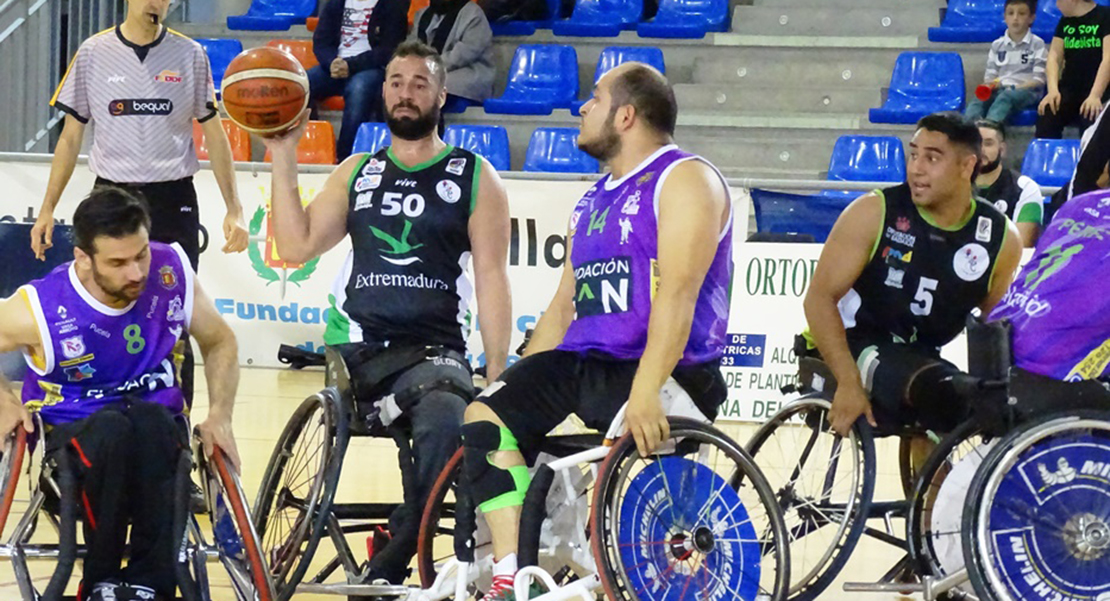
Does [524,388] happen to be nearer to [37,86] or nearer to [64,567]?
[64,567]

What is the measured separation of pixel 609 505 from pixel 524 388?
0.46 metres

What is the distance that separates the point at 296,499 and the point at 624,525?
1282 mm

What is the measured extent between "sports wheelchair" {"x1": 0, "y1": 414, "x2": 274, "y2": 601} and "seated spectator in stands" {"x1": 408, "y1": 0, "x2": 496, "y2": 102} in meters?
6.30

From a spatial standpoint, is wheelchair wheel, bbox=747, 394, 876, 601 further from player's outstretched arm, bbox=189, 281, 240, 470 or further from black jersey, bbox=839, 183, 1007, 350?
player's outstretched arm, bbox=189, 281, 240, 470

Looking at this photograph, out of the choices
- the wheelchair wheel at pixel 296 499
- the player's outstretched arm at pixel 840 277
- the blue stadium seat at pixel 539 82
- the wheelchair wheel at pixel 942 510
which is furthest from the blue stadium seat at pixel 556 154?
the wheelchair wheel at pixel 942 510

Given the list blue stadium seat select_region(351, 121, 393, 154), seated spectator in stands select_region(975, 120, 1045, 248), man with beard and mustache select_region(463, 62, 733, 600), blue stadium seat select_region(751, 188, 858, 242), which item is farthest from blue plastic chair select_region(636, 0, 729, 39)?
man with beard and mustache select_region(463, 62, 733, 600)

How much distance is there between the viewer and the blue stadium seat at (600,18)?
10312 mm

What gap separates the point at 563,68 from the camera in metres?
9.95

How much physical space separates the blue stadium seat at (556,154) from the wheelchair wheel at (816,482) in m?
4.79

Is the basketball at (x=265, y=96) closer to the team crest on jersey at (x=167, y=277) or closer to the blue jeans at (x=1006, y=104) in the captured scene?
the team crest on jersey at (x=167, y=277)

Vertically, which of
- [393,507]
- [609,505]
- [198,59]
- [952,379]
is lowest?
[393,507]

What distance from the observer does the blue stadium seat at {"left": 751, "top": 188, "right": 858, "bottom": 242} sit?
7129 millimetres

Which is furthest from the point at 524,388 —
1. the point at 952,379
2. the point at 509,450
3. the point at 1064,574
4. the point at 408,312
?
the point at 1064,574

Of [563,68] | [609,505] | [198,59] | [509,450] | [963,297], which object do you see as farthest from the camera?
[563,68]
